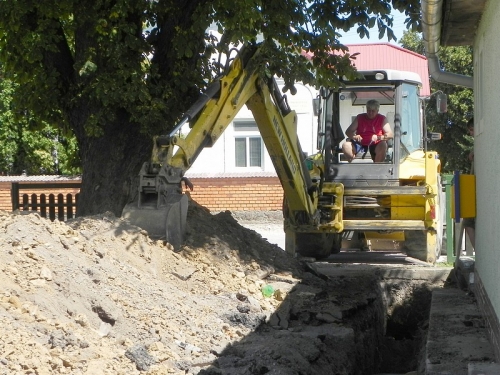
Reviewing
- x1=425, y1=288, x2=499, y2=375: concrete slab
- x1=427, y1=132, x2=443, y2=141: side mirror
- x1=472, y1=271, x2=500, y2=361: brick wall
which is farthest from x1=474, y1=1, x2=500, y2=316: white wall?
x1=427, y1=132, x2=443, y2=141: side mirror

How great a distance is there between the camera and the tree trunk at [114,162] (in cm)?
1223

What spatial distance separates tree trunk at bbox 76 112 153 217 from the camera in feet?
40.1

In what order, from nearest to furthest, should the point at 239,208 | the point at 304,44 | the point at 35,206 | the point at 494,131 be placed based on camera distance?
the point at 494,131, the point at 304,44, the point at 35,206, the point at 239,208

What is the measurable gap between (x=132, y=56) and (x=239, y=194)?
45.7 ft

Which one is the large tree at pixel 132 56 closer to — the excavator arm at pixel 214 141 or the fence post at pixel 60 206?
the excavator arm at pixel 214 141

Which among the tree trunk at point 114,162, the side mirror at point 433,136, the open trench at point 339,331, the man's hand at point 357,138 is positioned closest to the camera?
the open trench at point 339,331

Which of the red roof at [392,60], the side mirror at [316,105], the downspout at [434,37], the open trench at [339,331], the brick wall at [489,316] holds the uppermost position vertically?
the red roof at [392,60]

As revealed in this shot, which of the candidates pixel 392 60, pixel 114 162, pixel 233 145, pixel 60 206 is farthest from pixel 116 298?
pixel 392 60

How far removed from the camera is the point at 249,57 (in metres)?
10.4

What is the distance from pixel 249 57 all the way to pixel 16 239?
13.3 ft

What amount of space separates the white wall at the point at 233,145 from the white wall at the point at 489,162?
19.5 m

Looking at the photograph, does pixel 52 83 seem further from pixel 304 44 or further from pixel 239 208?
pixel 239 208

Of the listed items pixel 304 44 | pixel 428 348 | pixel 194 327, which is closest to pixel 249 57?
pixel 304 44

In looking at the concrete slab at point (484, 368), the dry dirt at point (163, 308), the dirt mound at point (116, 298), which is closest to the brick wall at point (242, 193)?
the dry dirt at point (163, 308)
